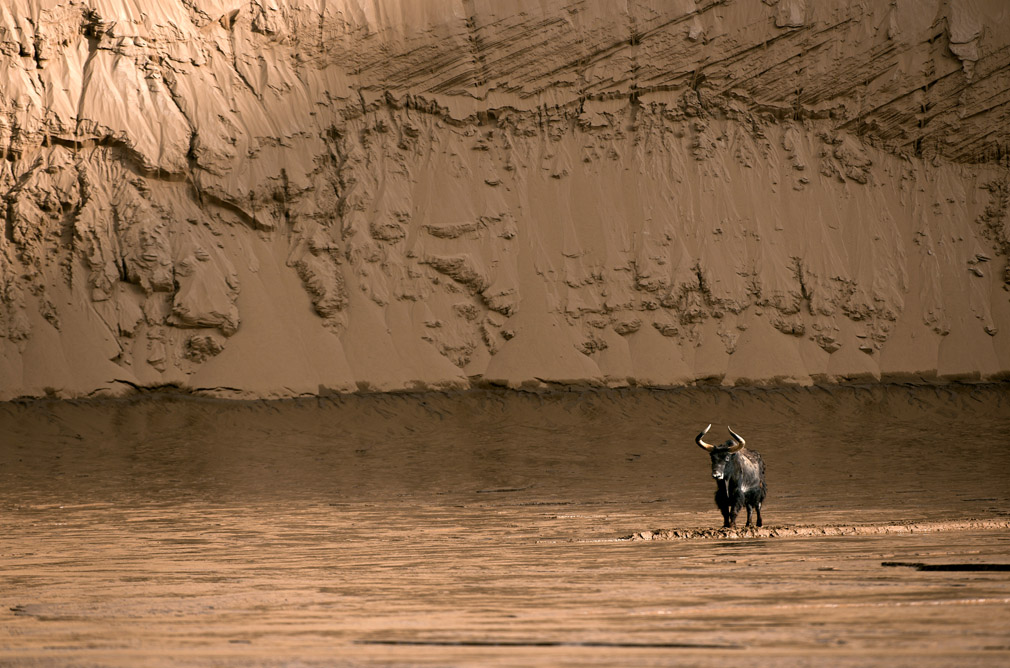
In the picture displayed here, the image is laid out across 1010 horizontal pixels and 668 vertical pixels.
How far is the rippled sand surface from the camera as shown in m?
5.98

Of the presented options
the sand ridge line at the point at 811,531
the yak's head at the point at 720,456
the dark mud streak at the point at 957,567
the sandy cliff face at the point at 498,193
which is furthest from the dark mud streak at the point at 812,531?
the sandy cliff face at the point at 498,193

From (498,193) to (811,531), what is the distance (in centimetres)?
2042

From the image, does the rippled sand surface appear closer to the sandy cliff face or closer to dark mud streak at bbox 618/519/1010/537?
dark mud streak at bbox 618/519/1010/537

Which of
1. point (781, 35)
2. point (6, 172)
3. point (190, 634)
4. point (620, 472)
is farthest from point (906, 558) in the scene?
point (781, 35)

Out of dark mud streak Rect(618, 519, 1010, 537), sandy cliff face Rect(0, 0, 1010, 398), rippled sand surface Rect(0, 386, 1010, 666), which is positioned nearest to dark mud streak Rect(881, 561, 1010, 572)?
rippled sand surface Rect(0, 386, 1010, 666)

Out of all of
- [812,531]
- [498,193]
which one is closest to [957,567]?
[812,531]

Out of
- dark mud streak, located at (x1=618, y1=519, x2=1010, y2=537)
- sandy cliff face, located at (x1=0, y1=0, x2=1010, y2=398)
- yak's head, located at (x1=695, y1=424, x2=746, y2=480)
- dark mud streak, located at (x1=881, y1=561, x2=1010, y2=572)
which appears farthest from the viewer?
sandy cliff face, located at (x1=0, y1=0, x2=1010, y2=398)

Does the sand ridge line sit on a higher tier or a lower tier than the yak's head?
lower

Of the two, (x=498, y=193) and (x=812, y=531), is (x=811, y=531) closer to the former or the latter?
(x=812, y=531)

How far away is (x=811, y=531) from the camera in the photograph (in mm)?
10914

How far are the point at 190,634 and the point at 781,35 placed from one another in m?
29.5

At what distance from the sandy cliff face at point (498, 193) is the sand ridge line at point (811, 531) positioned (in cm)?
1621

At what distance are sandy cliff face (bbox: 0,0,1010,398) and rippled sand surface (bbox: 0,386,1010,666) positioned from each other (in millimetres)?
2572

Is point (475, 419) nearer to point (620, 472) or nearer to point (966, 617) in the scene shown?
point (620, 472)
